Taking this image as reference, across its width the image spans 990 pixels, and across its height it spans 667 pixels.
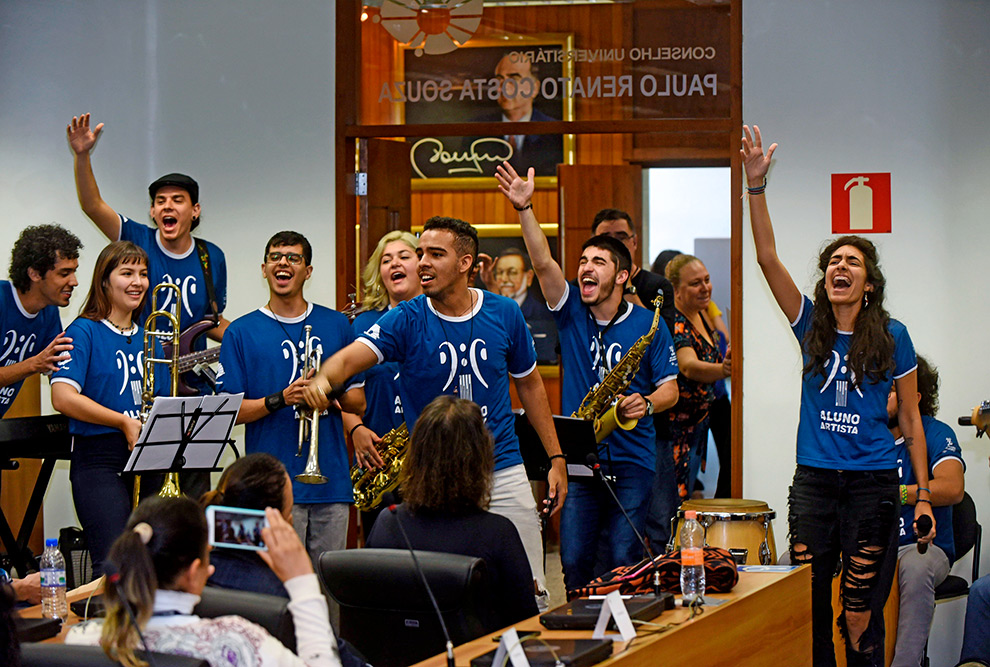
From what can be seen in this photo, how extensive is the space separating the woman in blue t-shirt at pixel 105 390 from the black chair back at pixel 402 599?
1.98m

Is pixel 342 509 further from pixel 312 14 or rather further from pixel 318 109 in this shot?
pixel 312 14

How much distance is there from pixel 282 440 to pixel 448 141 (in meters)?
3.50

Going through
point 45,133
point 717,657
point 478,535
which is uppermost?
point 45,133

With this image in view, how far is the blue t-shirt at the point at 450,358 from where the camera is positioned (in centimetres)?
427

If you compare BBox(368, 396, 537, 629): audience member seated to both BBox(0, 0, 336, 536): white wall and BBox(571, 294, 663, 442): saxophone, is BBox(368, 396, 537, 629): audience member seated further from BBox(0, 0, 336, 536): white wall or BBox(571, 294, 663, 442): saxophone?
BBox(0, 0, 336, 536): white wall

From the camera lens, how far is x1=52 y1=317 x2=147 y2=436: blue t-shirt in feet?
15.1

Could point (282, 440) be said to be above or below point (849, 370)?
below

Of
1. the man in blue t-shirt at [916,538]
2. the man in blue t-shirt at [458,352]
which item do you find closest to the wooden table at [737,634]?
the man in blue t-shirt at [458,352]

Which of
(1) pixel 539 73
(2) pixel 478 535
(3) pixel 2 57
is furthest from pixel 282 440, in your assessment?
(3) pixel 2 57

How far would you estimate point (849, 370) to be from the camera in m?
4.39

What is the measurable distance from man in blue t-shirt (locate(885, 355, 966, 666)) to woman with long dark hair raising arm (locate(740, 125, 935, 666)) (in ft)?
1.80

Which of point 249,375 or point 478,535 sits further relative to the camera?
point 249,375

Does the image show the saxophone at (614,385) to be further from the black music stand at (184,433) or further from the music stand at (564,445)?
the black music stand at (184,433)

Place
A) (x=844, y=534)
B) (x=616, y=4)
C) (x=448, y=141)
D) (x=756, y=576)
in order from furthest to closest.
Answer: (x=448, y=141) < (x=616, y=4) < (x=844, y=534) < (x=756, y=576)
